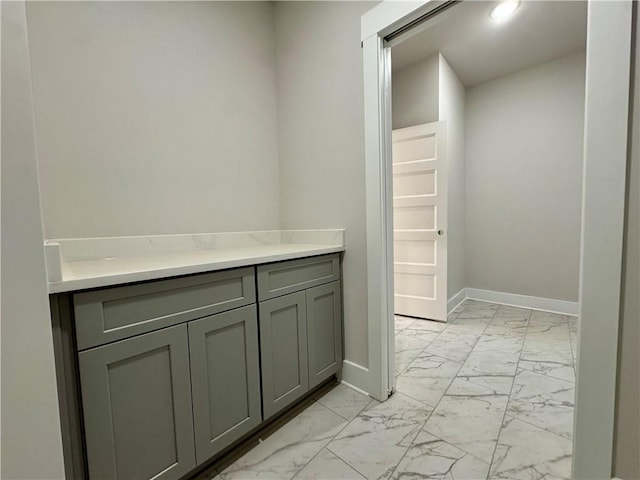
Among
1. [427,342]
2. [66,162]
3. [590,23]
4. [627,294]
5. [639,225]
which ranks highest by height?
[590,23]

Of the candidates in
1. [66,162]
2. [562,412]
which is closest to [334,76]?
[66,162]

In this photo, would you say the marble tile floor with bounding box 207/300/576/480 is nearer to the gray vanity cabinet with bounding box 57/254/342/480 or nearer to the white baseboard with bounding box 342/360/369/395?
the white baseboard with bounding box 342/360/369/395

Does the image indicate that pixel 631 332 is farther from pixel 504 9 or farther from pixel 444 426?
pixel 504 9

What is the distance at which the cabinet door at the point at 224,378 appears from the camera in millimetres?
1065

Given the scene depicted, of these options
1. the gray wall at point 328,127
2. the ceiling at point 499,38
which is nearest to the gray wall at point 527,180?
the ceiling at point 499,38

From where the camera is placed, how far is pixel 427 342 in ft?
7.85

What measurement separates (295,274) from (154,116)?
1.15 meters

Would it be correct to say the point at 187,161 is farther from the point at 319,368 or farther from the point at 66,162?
the point at 319,368

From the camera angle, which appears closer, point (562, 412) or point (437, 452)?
point (437, 452)

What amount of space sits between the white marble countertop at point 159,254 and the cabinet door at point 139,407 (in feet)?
0.71

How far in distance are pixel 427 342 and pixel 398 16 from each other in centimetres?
232

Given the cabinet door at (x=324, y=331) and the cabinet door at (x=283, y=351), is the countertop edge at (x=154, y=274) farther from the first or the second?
the cabinet door at (x=324, y=331)

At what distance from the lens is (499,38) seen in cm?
250

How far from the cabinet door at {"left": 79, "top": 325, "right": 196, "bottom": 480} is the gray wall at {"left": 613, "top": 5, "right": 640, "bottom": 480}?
1.47 metres
